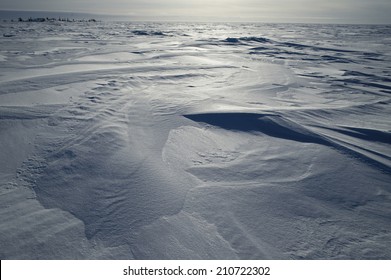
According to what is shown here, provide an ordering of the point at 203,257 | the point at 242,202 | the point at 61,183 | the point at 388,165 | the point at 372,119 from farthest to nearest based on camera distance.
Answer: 1. the point at 372,119
2. the point at 388,165
3. the point at 61,183
4. the point at 242,202
5. the point at 203,257

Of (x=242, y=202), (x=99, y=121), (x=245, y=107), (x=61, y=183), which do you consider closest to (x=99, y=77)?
(x=99, y=121)

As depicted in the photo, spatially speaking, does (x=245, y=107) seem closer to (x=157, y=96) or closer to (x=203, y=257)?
(x=157, y=96)

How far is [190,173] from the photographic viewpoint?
6.30 ft

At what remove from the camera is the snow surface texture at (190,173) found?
4.54 feet

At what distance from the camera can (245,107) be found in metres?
3.15

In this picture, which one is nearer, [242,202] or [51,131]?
[242,202]

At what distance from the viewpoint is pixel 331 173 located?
6.42ft

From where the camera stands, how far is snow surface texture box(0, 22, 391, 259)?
4.54ft

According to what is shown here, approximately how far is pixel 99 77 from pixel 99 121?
2014 mm

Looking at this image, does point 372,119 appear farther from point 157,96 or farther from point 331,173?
point 157,96

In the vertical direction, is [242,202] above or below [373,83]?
below

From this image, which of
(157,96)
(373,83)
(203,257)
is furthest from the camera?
(373,83)

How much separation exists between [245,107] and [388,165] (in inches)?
62.6
